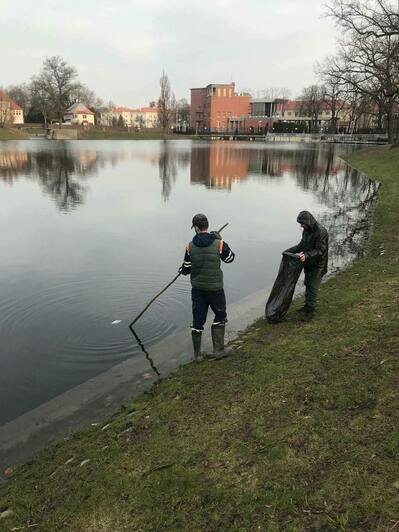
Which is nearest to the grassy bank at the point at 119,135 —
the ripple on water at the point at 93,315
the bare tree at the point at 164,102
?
the bare tree at the point at 164,102

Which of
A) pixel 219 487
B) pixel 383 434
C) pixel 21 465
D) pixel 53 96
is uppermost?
pixel 53 96

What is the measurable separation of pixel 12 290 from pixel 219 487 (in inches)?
294

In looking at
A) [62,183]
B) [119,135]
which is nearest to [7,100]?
[119,135]

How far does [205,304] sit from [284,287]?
1506mm

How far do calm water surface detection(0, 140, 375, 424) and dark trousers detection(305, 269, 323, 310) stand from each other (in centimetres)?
232

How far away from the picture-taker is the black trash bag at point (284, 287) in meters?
7.23

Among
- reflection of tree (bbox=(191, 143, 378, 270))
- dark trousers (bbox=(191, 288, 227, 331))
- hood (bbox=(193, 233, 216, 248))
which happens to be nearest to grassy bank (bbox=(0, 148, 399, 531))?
dark trousers (bbox=(191, 288, 227, 331))

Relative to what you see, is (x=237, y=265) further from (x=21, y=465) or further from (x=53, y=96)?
(x=53, y=96)

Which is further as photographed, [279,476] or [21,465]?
[21,465]

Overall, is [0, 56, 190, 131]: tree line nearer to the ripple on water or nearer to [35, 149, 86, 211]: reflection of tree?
[35, 149, 86, 211]: reflection of tree

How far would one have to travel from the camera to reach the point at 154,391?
235 inches

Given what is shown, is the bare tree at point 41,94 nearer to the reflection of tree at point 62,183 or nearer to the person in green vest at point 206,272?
the reflection of tree at point 62,183

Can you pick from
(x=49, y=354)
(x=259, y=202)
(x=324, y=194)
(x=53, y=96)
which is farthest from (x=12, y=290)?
(x=53, y=96)

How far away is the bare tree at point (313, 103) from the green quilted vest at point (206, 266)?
117070 millimetres
